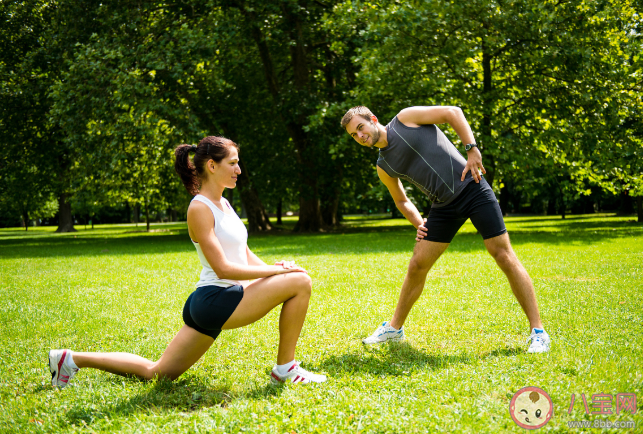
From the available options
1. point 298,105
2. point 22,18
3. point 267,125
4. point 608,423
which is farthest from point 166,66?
point 608,423

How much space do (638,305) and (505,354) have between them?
8.78ft

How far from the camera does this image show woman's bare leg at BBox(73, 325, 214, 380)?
360 cm

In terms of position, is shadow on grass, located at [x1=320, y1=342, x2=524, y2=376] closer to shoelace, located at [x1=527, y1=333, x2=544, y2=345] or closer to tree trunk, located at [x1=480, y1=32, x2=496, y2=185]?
shoelace, located at [x1=527, y1=333, x2=544, y2=345]

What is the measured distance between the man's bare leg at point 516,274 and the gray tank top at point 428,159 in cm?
55

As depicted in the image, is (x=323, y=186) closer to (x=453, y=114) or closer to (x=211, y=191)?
(x=453, y=114)

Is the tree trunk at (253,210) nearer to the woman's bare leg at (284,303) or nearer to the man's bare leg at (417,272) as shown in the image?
the man's bare leg at (417,272)

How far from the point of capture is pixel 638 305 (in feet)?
19.2

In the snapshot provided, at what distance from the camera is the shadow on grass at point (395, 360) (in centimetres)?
401

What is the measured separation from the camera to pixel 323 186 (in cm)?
2308

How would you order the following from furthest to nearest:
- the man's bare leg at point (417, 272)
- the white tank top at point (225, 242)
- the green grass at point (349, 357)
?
the man's bare leg at point (417, 272), the white tank top at point (225, 242), the green grass at point (349, 357)

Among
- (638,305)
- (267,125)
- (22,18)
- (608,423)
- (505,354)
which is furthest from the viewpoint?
(267,125)

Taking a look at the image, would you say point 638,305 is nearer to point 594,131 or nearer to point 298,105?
point 594,131

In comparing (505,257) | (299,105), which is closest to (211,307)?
(505,257)

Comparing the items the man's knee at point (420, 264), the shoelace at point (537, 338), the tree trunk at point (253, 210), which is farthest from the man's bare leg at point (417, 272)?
the tree trunk at point (253, 210)
